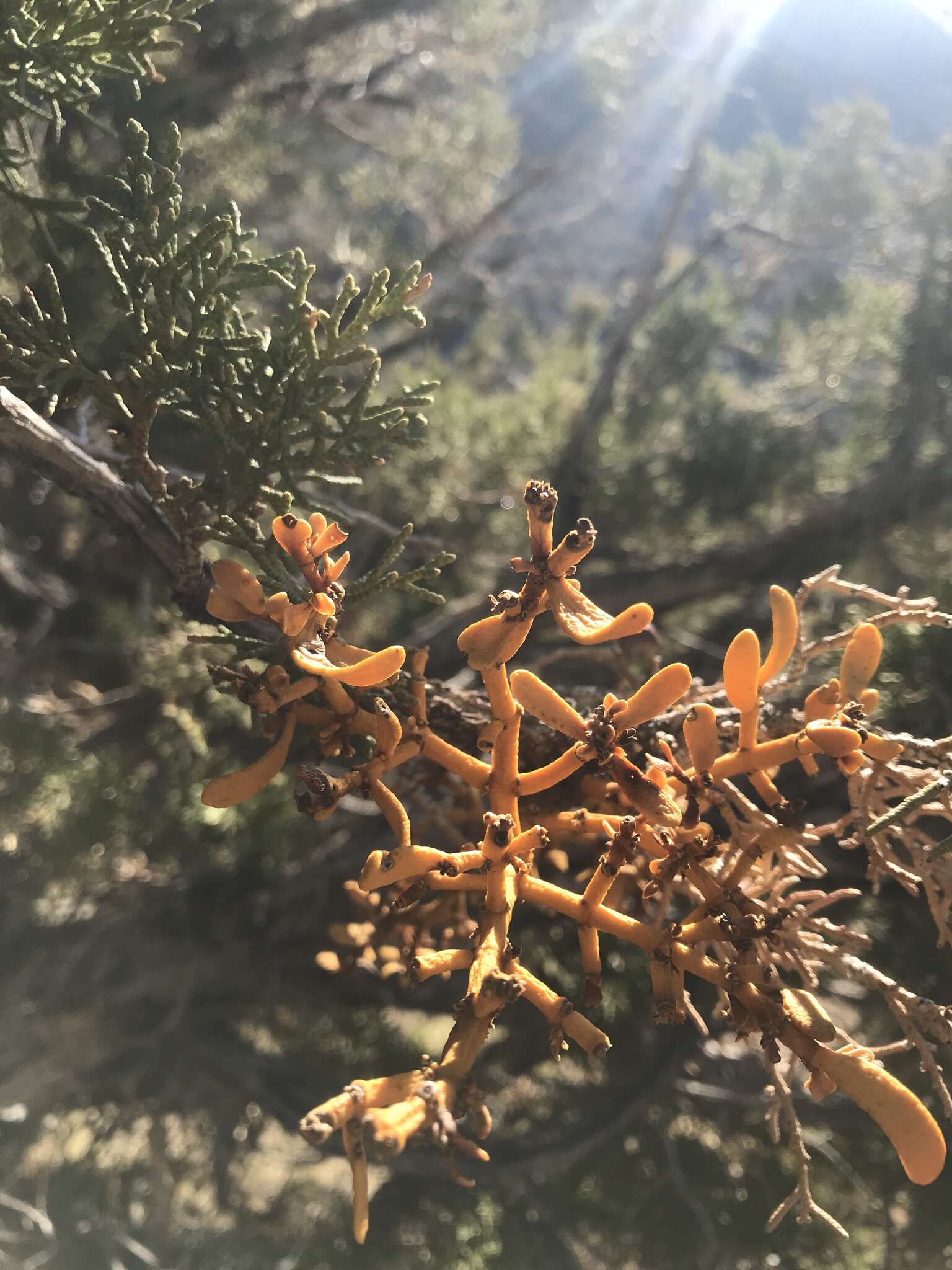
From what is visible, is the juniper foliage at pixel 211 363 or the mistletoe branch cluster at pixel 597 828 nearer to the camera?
the mistletoe branch cluster at pixel 597 828

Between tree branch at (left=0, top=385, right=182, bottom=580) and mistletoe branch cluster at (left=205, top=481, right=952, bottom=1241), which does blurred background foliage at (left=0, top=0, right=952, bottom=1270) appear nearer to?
tree branch at (left=0, top=385, right=182, bottom=580)

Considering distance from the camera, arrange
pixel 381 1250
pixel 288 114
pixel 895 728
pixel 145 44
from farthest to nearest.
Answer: pixel 288 114 → pixel 381 1250 → pixel 895 728 → pixel 145 44

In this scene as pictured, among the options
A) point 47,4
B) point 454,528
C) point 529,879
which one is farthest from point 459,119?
point 529,879

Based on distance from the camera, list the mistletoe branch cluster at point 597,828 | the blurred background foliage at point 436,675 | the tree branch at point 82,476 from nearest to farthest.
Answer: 1. the mistletoe branch cluster at point 597,828
2. the tree branch at point 82,476
3. the blurred background foliage at point 436,675

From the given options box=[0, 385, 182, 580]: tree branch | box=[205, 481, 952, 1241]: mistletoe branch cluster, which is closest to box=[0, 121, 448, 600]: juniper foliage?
box=[0, 385, 182, 580]: tree branch

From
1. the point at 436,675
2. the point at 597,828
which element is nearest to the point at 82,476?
the point at 597,828

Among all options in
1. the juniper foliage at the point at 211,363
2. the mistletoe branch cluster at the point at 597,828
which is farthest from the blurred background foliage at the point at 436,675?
the mistletoe branch cluster at the point at 597,828

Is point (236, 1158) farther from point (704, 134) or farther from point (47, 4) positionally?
point (704, 134)

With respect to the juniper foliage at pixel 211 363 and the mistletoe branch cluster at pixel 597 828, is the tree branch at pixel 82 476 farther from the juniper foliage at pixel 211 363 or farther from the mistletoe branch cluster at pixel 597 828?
the mistletoe branch cluster at pixel 597 828
